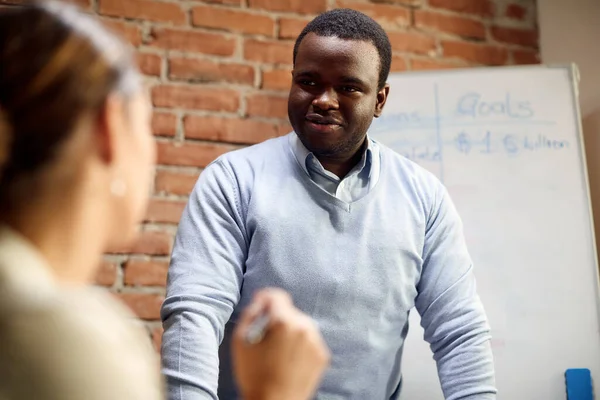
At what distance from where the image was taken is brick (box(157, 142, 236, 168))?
1.95 m

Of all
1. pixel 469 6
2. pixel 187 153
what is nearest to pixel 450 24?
pixel 469 6

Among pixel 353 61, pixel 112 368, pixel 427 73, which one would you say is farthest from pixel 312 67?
pixel 112 368

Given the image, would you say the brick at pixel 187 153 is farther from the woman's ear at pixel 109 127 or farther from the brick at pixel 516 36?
the woman's ear at pixel 109 127

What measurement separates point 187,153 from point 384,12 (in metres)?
0.81

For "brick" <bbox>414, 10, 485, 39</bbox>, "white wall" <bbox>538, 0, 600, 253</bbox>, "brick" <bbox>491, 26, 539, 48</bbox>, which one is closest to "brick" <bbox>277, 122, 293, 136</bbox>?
"brick" <bbox>414, 10, 485, 39</bbox>

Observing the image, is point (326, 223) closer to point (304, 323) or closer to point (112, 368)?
point (304, 323)

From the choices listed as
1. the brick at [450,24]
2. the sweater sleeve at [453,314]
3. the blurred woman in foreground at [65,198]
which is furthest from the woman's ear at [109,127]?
the brick at [450,24]

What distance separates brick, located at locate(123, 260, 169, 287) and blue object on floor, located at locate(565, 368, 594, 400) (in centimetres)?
113

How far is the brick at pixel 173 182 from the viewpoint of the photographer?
1934mm

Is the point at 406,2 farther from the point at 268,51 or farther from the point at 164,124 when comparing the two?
the point at 164,124

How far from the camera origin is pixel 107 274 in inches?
73.5

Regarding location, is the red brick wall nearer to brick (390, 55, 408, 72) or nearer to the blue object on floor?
brick (390, 55, 408, 72)

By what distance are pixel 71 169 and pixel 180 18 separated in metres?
1.60

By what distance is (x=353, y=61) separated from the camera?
4.39ft
